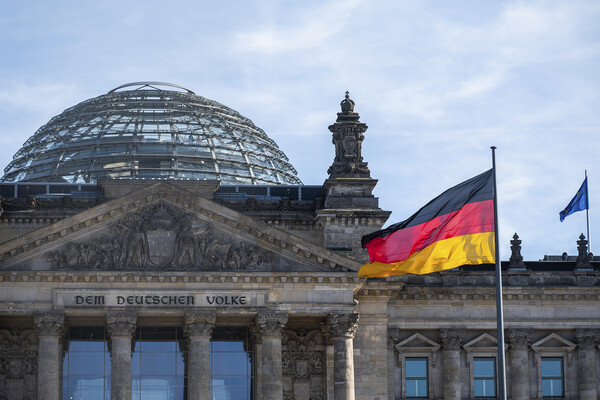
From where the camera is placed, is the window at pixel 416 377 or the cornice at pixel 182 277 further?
the window at pixel 416 377

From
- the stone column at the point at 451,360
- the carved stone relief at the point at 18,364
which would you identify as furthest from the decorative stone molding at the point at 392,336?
the carved stone relief at the point at 18,364

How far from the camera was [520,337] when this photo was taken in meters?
76.4

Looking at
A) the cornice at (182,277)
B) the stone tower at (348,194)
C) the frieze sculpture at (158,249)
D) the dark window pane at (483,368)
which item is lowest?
the dark window pane at (483,368)

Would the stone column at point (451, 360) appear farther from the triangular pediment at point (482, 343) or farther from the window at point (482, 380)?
the window at point (482, 380)

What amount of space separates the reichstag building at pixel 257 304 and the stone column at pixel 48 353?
Result: 8cm

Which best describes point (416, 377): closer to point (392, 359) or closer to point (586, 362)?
point (392, 359)

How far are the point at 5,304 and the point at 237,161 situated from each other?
2765cm


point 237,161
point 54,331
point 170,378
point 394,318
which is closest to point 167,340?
point 170,378

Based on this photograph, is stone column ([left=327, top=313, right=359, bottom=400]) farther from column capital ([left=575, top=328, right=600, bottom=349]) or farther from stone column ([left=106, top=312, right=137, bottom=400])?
column capital ([left=575, top=328, right=600, bottom=349])

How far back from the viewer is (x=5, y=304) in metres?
67.3

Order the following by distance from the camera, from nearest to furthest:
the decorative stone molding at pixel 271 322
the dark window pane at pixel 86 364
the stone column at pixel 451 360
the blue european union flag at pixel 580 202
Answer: the decorative stone molding at pixel 271 322
the dark window pane at pixel 86 364
the stone column at pixel 451 360
the blue european union flag at pixel 580 202

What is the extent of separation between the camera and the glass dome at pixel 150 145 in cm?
8900

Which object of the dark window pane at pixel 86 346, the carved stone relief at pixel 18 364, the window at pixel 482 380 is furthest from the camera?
the window at pixel 482 380

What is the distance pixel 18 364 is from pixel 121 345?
6.90 meters
